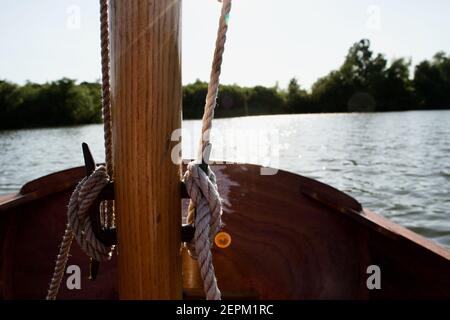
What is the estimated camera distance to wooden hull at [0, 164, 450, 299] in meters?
1.87

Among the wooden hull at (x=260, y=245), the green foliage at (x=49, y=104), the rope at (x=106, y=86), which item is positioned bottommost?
the wooden hull at (x=260, y=245)

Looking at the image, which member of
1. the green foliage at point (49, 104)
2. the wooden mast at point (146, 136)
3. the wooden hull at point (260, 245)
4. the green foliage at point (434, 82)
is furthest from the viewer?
the green foliage at point (434, 82)

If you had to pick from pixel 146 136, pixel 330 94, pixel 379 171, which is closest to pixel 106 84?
pixel 146 136

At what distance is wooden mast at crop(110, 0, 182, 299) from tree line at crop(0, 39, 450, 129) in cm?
4089

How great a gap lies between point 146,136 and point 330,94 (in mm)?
57192

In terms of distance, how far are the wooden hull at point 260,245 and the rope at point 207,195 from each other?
3.63 ft

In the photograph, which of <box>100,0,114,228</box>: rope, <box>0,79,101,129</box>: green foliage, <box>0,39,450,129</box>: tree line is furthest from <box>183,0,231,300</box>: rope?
<box>0,39,450,129</box>: tree line

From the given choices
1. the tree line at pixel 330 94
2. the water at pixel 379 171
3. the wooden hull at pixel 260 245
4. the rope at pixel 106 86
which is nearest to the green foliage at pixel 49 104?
the tree line at pixel 330 94

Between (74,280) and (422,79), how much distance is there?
5737cm

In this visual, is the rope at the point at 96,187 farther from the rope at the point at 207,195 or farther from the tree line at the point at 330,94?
the tree line at the point at 330,94

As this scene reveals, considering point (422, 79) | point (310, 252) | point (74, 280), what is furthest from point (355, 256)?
point (422, 79)

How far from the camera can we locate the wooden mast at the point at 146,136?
2.30 feet

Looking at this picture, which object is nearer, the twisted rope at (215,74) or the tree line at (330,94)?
the twisted rope at (215,74)

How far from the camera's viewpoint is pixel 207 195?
77 centimetres
